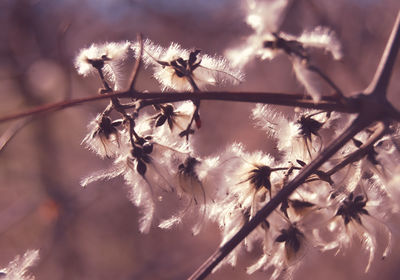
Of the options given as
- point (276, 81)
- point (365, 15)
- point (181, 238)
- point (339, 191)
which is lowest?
point (339, 191)

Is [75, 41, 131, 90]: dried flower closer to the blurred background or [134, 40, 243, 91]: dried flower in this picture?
[134, 40, 243, 91]: dried flower

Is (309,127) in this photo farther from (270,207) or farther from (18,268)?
(18,268)

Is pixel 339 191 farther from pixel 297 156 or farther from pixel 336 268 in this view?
pixel 336 268

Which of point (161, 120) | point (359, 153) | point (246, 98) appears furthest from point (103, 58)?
point (359, 153)

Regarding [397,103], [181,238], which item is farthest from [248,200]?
[181,238]

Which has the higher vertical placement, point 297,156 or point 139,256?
point 139,256

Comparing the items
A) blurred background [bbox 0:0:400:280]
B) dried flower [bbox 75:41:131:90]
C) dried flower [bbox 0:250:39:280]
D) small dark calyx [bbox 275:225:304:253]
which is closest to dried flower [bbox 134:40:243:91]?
dried flower [bbox 75:41:131:90]

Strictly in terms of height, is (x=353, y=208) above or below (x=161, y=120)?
below
